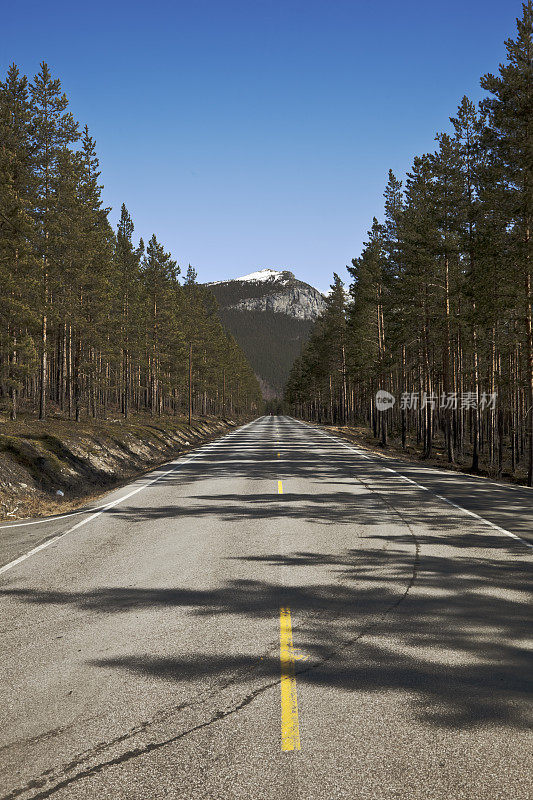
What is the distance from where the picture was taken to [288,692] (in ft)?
13.0

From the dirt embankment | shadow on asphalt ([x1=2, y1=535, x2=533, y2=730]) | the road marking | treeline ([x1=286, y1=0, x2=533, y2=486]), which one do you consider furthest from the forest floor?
the road marking

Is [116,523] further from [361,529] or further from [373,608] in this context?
[373,608]

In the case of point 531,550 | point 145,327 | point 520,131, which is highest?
point 520,131

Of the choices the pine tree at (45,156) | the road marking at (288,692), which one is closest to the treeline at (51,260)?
the pine tree at (45,156)

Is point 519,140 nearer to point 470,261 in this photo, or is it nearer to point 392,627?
point 470,261

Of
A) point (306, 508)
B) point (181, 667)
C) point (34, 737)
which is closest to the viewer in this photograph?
point (34, 737)

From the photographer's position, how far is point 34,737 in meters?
3.50

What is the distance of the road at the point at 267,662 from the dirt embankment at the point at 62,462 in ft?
14.9

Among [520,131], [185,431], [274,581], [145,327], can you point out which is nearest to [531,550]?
[274,581]

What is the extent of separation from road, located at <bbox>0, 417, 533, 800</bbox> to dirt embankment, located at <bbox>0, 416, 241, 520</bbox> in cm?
453

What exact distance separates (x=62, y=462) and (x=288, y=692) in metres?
15.5

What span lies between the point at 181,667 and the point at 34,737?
127 cm

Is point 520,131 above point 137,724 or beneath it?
above

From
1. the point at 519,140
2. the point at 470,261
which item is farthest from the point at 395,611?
the point at 470,261
